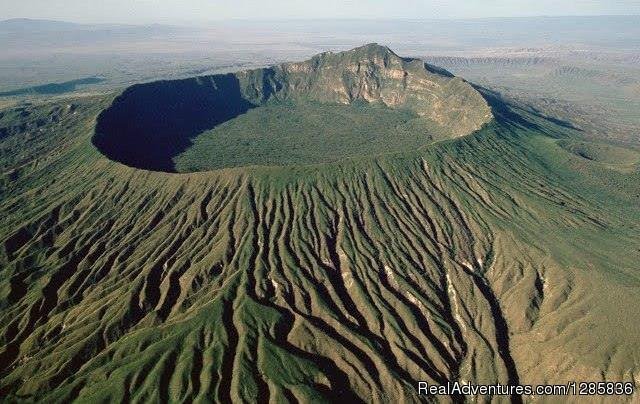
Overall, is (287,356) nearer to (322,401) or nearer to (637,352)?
(322,401)

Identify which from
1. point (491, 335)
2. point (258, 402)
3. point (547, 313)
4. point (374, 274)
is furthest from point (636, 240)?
point (258, 402)

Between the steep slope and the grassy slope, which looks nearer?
the steep slope

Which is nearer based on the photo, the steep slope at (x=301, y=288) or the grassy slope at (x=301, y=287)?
the steep slope at (x=301, y=288)

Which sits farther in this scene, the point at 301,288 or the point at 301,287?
the point at 301,287

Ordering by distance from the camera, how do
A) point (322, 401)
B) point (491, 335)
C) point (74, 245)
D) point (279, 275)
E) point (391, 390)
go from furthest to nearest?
point (74, 245)
point (279, 275)
point (491, 335)
point (391, 390)
point (322, 401)
